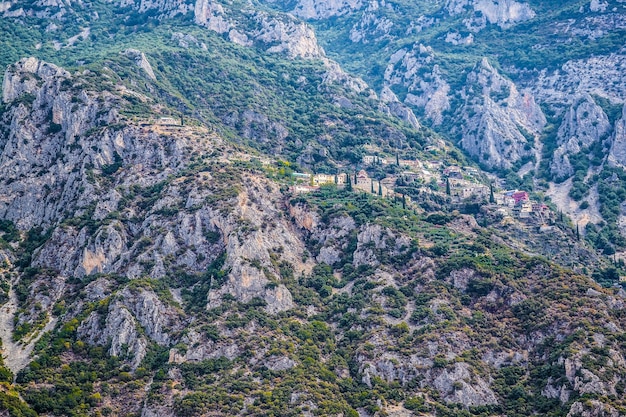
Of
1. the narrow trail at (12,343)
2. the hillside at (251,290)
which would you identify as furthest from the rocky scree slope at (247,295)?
the narrow trail at (12,343)

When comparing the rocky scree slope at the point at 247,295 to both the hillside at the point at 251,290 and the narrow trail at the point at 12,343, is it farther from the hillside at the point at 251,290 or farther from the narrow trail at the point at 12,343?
the narrow trail at the point at 12,343

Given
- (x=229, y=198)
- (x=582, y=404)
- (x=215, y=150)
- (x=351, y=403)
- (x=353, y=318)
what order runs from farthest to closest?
(x=215, y=150)
(x=229, y=198)
(x=353, y=318)
(x=351, y=403)
(x=582, y=404)

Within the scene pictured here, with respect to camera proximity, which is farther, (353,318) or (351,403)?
(353,318)

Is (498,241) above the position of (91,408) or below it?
above

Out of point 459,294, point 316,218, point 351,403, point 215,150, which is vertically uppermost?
point 215,150

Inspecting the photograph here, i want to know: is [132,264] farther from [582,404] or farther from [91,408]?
[582,404]

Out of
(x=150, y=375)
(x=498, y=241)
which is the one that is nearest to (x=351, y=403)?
(x=150, y=375)

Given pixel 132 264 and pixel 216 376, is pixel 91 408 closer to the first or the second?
pixel 216 376

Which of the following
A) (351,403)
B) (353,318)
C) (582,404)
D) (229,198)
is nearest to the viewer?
(582,404)
